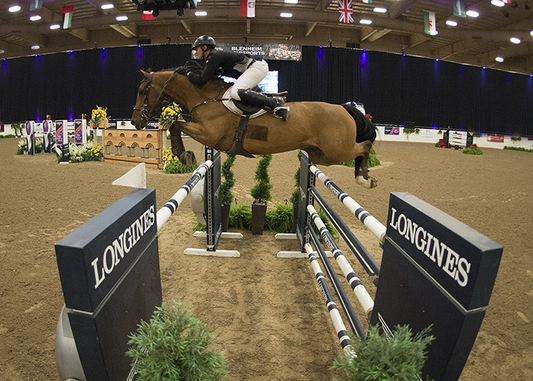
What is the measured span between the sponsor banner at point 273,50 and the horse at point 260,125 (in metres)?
14.6

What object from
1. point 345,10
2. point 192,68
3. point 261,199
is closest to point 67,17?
point 345,10

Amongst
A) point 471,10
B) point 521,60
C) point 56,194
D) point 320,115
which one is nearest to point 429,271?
point 320,115

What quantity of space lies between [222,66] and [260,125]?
50cm

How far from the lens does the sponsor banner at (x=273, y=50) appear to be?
1614 centimetres

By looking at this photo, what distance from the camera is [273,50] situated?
16.7 metres

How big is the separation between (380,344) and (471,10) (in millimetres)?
14431

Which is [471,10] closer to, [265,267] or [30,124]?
[265,267]

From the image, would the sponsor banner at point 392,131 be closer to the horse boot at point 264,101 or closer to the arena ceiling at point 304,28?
the arena ceiling at point 304,28

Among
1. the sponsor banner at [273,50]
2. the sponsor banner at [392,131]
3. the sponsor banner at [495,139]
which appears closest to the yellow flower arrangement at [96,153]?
the sponsor banner at [273,50]

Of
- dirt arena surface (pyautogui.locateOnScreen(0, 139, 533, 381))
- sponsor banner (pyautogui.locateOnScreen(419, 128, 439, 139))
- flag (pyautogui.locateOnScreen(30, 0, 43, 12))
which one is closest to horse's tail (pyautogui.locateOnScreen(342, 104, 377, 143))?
dirt arena surface (pyautogui.locateOnScreen(0, 139, 533, 381))

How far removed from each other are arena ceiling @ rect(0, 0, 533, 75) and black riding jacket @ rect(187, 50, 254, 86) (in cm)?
1244

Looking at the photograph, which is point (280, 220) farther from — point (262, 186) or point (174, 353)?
point (174, 353)

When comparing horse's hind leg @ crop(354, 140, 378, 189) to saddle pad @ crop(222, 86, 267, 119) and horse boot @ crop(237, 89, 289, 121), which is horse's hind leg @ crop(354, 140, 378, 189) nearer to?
horse boot @ crop(237, 89, 289, 121)

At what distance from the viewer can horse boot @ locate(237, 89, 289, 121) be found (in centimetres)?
220
